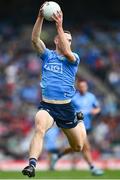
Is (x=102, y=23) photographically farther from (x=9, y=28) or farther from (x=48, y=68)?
(x=48, y=68)

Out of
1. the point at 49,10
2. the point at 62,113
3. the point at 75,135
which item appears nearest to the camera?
the point at 49,10

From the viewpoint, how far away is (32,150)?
40.2ft


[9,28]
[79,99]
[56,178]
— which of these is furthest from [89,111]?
[9,28]

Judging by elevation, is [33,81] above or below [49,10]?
above

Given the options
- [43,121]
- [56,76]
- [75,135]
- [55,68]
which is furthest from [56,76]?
[75,135]

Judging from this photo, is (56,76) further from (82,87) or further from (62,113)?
(82,87)

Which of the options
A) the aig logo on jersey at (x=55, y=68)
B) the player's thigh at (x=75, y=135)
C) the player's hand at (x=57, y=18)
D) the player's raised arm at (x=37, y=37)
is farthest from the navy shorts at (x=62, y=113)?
the player's hand at (x=57, y=18)

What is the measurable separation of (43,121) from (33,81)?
45.9 feet

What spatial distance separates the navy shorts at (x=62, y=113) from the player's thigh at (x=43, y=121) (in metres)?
0.14

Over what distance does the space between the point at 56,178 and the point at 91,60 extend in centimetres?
1203

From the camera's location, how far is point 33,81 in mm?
26484

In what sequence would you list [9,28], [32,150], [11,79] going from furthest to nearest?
[9,28] < [11,79] < [32,150]

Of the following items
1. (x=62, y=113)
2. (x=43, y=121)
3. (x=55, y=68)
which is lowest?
(x=43, y=121)

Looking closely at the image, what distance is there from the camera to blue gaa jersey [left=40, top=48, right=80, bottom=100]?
42.8 ft
